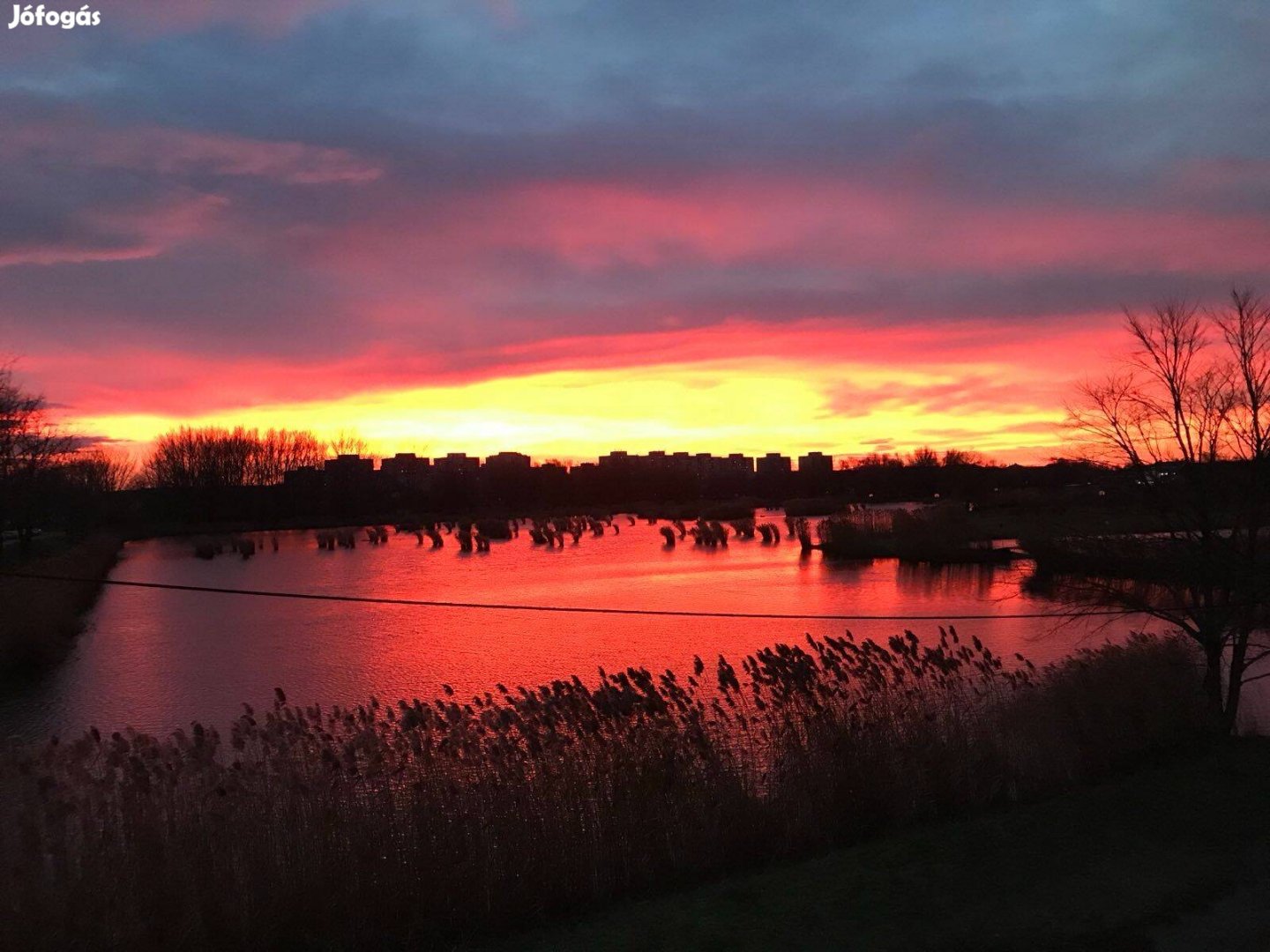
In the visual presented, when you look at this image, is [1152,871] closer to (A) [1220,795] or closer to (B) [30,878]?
(A) [1220,795]

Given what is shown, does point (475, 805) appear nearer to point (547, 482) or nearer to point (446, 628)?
point (446, 628)

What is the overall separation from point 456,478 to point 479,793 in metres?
87.3

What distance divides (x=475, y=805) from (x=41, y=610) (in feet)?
66.9

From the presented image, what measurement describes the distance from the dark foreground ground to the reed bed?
53 centimetres

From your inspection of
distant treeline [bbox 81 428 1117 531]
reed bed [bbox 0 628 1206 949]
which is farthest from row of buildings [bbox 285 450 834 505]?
reed bed [bbox 0 628 1206 949]

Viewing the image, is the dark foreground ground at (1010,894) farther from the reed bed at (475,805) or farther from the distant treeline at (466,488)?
the distant treeline at (466,488)

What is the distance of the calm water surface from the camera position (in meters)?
17.6

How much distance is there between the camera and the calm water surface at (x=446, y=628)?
17609 mm

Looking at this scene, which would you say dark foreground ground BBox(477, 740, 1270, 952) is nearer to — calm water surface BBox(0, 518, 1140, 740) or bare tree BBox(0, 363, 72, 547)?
calm water surface BBox(0, 518, 1140, 740)

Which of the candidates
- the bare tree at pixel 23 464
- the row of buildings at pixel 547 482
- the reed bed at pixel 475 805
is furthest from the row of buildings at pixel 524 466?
the reed bed at pixel 475 805

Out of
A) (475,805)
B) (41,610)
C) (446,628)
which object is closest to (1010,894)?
(475,805)

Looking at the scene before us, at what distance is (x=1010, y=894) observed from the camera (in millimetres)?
6312

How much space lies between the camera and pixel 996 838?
7.32 m

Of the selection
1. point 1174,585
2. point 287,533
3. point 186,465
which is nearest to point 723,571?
point 1174,585
